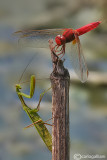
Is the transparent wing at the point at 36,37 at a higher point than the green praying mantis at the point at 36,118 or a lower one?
higher

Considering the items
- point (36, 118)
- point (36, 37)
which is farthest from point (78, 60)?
point (36, 118)

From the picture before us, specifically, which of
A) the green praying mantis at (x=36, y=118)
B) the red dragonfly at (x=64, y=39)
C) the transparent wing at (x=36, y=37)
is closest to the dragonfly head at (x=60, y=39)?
the red dragonfly at (x=64, y=39)

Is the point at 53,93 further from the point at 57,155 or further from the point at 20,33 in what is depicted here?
the point at 20,33

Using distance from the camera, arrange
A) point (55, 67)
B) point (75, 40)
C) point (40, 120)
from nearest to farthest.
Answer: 1. point (55, 67)
2. point (75, 40)
3. point (40, 120)

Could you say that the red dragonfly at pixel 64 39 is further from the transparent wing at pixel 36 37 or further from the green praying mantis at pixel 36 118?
the green praying mantis at pixel 36 118

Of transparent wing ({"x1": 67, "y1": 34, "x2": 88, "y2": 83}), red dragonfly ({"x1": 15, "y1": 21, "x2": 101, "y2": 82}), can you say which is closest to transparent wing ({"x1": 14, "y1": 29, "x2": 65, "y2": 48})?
red dragonfly ({"x1": 15, "y1": 21, "x2": 101, "y2": 82})

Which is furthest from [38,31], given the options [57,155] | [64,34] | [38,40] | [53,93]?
[57,155]
